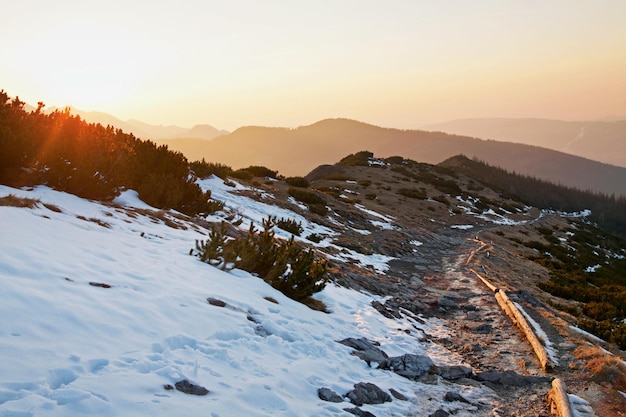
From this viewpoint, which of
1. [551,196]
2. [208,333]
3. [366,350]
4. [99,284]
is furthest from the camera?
[551,196]

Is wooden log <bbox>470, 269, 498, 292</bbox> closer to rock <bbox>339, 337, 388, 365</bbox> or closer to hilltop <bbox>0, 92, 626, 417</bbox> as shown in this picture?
hilltop <bbox>0, 92, 626, 417</bbox>

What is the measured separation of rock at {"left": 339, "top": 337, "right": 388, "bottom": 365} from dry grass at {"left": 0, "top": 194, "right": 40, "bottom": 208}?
551 centimetres

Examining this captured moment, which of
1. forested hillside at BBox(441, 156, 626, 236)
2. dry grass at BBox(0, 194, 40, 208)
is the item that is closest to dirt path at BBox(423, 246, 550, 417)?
dry grass at BBox(0, 194, 40, 208)

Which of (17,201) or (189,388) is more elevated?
(17,201)

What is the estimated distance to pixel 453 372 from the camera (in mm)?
6461

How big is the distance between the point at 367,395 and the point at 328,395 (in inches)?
23.6

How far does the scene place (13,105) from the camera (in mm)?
9203

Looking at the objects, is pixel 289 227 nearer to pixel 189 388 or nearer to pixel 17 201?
pixel 17 201

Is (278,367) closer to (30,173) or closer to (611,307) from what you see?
(30,173)

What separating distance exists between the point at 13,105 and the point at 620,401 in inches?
481

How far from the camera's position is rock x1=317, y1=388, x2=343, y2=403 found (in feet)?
15.3

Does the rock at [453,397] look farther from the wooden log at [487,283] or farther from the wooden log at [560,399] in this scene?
the wooden log at [487,283]

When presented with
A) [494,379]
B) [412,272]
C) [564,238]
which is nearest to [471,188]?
[564,238]

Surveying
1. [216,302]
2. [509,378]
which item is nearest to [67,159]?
[216,302]
